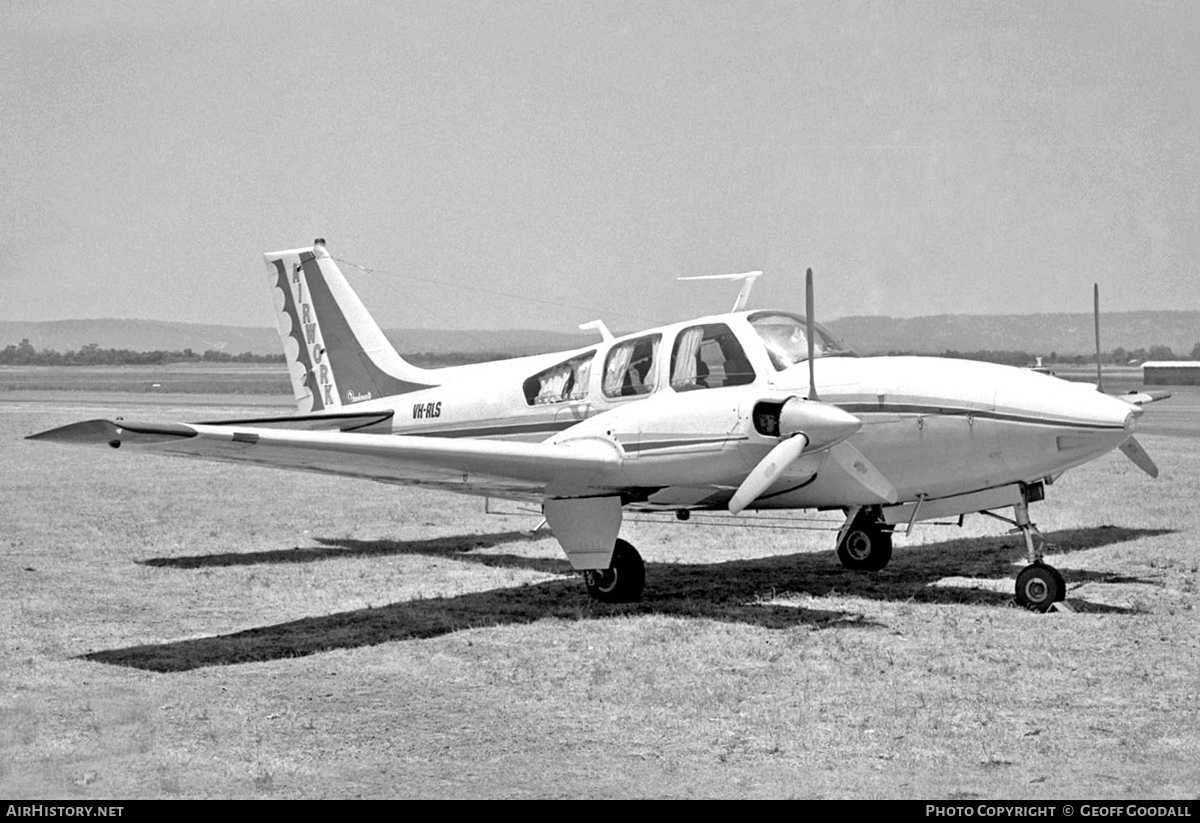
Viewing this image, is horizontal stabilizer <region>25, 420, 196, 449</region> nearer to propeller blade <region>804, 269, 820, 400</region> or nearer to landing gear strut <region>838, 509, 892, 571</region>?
propeller blade <region>804, 269, 820, 400</region>

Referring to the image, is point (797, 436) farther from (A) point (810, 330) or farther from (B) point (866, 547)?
(B) point (866, 547)

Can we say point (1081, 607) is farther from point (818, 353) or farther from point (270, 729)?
point (270, 729)

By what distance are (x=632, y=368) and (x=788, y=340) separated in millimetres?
1688

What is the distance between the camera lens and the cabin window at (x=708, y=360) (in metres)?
13.7

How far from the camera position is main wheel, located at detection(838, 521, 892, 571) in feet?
52.1

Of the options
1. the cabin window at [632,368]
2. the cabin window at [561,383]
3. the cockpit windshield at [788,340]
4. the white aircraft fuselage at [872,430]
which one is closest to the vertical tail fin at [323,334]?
the cabin window at [561,383]

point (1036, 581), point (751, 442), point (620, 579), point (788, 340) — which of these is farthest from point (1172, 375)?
point (751, 442)

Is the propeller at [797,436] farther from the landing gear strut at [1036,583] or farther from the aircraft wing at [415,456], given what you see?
the landing gear strut at [1036,583]

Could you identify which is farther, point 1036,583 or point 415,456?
point 1036,583

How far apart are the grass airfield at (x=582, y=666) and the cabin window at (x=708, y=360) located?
7.31 feet

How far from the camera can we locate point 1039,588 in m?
12.8

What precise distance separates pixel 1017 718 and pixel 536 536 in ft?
35.2

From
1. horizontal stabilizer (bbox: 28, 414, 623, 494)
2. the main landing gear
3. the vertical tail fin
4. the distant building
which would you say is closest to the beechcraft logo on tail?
the vertical tail fin
